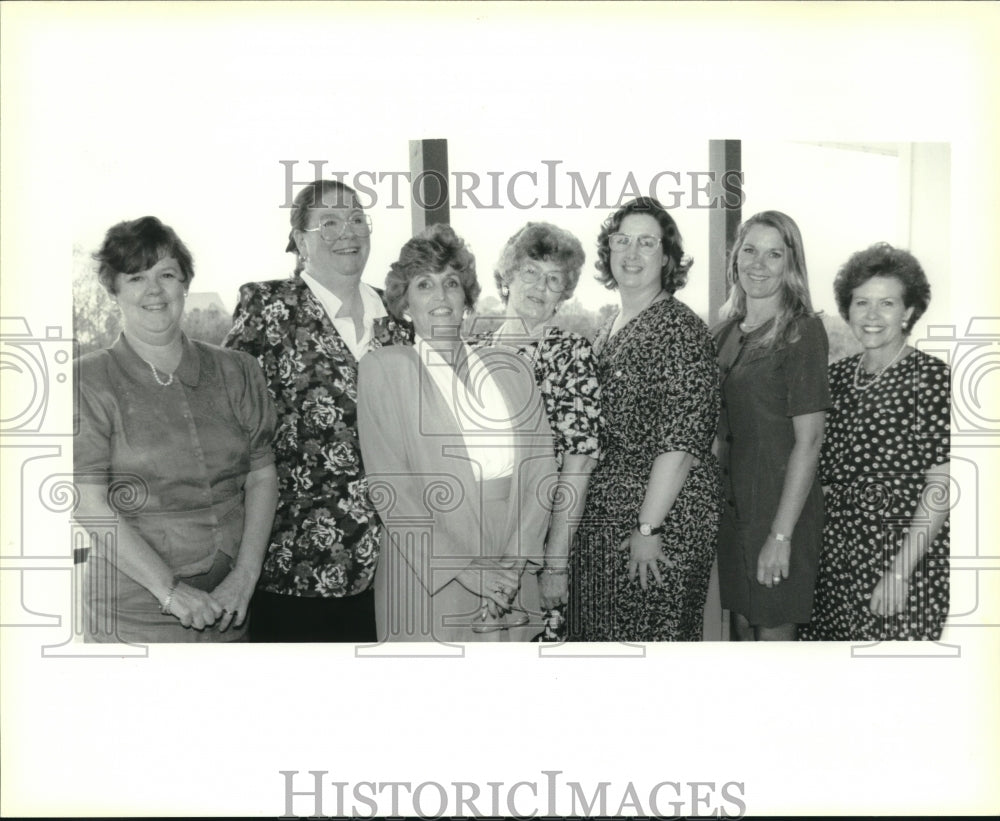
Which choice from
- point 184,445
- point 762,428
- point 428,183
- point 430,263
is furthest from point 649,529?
point 184,445

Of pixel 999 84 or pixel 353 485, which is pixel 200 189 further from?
pixel 999 84

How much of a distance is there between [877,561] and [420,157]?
1683 mm

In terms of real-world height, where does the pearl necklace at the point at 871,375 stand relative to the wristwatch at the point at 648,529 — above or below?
above

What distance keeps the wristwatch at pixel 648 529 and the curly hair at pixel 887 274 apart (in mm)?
768

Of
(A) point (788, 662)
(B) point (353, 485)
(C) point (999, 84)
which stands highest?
(C) point (999, 84)

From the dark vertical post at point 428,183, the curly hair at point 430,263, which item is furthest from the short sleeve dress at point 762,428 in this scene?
the dark vertical post at point 428,183

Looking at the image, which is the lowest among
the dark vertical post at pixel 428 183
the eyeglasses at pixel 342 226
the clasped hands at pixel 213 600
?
the clasped hands at pixel 213 600

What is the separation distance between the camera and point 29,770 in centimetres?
340

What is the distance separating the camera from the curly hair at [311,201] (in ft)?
10.8

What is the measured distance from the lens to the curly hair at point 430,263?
129 inches

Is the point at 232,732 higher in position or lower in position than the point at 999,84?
lower

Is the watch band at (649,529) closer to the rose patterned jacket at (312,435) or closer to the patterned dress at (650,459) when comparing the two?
the patterned dress at (650,459)

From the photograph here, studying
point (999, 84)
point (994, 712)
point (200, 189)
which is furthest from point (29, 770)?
point (999, 84)

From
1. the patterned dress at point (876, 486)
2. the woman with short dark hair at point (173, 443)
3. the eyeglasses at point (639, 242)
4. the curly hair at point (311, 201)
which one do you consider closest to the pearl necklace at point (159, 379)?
the woman with short dark hair at point (173, 443)
